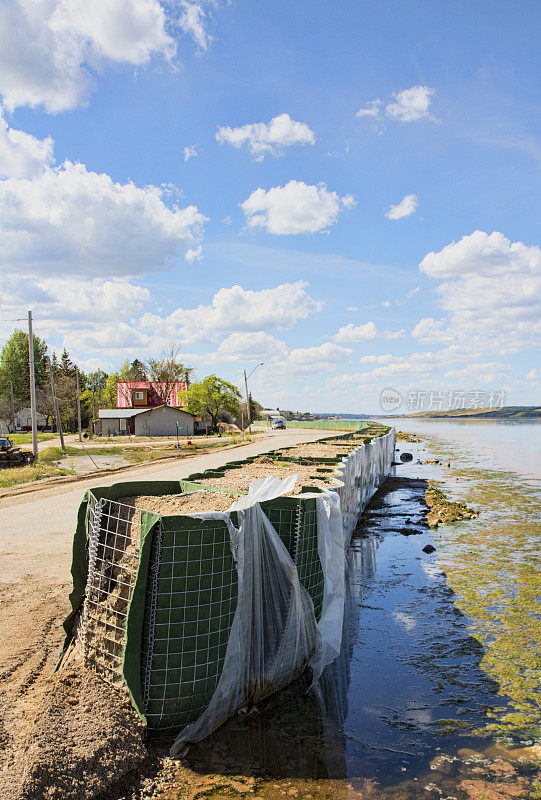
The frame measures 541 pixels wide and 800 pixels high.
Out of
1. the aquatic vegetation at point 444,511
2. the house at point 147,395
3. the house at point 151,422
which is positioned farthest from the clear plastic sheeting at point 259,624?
the house at point 147,395

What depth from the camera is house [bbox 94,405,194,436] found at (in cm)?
5522

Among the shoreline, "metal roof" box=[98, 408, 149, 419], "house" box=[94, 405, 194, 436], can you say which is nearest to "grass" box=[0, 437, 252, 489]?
the shoreline

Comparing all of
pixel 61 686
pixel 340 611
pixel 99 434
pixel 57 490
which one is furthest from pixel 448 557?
pixel 99 434

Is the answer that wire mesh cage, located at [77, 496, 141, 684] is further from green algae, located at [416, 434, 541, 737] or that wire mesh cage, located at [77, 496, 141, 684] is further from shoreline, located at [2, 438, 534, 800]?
green algae, located at [416, 434, 541, 737]

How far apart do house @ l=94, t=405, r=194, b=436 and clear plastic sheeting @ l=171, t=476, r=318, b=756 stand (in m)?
51.2

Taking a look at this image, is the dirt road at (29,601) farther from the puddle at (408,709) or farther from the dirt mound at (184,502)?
the dirt mound at (184,502)

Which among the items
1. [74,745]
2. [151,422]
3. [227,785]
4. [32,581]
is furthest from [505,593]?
[151,422]

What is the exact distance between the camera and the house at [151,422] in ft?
181

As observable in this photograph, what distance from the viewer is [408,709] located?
4.91 metres

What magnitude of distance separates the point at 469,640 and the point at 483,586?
2.38m

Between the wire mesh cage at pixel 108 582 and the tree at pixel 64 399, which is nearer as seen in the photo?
the wire mesh cage at pixel 108 582

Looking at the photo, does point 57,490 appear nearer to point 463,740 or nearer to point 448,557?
point 448,557

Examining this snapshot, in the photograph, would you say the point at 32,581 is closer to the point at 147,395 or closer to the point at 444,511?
the point at 444,511

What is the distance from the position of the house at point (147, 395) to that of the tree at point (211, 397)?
147cm
